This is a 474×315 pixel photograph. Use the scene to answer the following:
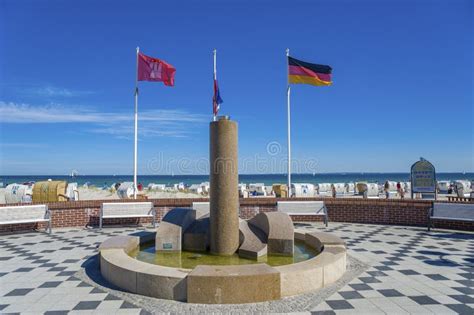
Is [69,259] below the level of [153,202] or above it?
below

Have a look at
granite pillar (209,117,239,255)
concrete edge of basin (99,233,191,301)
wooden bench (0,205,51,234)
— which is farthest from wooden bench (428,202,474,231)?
wooden bench (0,205,51,234)

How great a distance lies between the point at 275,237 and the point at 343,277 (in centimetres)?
149

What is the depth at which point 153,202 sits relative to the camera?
39.9 ft

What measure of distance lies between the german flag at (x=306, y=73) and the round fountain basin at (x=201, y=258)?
28.8ft

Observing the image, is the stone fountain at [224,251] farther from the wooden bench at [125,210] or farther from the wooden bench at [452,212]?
the wooden bench at [452,212]

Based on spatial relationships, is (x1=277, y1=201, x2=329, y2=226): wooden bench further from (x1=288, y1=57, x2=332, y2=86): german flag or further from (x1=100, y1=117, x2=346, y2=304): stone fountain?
(x1=288, y1=57, x2=332, y2=86): german flag

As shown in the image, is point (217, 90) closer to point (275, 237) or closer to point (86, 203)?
point (86, 203)

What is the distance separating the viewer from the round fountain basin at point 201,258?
6.15 metres

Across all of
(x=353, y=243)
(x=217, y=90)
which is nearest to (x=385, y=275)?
(x=353, y=243)

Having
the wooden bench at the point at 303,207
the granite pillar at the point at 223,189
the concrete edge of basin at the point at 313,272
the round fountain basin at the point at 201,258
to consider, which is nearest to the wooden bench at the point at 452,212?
the wooden bench at the point at 303,207

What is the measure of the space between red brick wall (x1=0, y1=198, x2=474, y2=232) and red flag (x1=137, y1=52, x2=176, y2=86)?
4.99 meters

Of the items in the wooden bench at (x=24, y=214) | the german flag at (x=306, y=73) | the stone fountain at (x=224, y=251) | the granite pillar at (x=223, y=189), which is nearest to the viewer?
the stone fountain at (x=224, y=251)

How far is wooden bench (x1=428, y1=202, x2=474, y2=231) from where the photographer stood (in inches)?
389

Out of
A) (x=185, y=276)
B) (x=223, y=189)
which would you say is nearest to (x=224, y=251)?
(x=223, y=189)
